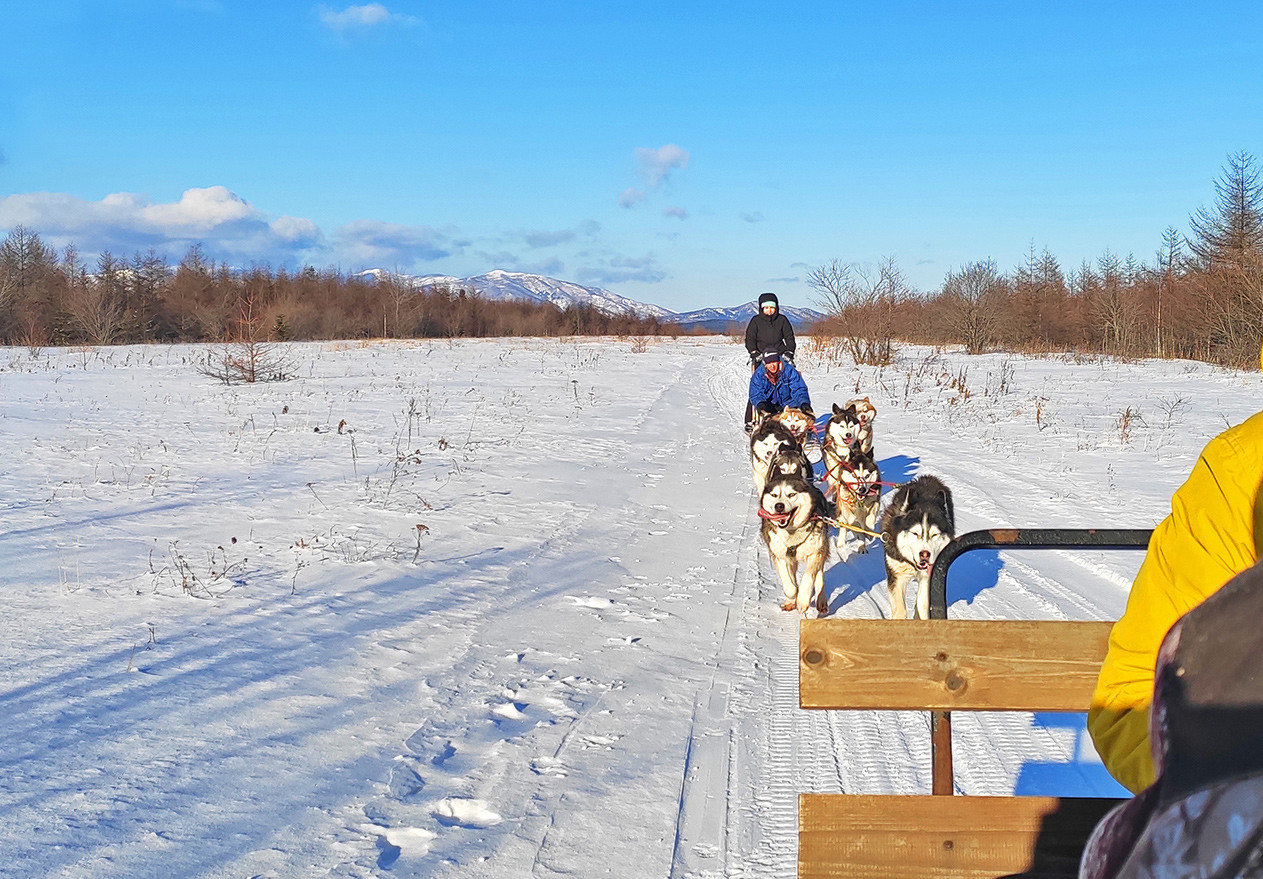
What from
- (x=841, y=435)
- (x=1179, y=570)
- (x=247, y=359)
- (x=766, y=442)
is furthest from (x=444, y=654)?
(x=247, y=359)

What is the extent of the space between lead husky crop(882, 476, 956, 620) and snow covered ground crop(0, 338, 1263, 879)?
45 cm

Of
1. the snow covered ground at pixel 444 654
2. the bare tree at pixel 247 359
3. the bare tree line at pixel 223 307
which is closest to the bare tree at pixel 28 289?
the bare tree line at pixel 223 307

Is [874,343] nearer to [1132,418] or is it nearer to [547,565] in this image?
[1132,418]

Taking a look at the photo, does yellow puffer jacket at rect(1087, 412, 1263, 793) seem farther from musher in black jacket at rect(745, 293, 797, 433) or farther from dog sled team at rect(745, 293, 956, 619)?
musher in black jacket at rect(745, 293, 797, 433)

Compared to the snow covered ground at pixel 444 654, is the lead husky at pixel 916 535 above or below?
above

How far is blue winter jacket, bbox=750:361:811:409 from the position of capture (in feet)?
36.0

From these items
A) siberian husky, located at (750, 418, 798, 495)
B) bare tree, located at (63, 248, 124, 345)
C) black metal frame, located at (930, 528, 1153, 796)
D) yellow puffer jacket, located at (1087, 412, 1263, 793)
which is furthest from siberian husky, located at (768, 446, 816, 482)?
bare tree, located at (63, 248, 124, 345)

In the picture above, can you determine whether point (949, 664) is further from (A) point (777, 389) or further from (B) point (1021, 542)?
(A) point (777, 389)

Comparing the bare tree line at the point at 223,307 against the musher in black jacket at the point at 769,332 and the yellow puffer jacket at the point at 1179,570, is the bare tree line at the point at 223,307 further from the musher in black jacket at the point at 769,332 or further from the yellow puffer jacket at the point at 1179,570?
the yellow puffer jacket at the point at 1179,570

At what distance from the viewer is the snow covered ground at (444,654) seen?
3.20m

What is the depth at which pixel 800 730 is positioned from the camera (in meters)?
4.06

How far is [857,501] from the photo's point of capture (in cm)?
798

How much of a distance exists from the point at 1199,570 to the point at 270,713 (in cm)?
373

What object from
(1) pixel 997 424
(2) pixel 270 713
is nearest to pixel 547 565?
(2) pixel 270 713
